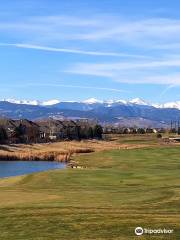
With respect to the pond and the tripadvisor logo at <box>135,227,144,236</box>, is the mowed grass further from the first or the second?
the pond

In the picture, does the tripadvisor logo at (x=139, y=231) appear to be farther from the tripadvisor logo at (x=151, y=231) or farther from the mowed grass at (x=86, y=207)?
the mowed grass at (x=86, y=207)

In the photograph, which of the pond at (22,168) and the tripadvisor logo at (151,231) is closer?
the tripadvisor logo at (151,231)

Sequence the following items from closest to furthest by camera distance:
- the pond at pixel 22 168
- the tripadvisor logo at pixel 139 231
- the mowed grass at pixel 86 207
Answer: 1. the tripadvisor logo at pixel 139 231
2. the mowed grass at pixel 86 207
3. the pond at pixel 22 168

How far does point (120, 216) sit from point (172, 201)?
6488 mm

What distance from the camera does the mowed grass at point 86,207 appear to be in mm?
26781

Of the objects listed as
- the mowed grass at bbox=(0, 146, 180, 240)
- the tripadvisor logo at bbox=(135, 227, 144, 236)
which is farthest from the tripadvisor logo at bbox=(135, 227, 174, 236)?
the mowed grass at bbox=(0, 146, 180, 240)

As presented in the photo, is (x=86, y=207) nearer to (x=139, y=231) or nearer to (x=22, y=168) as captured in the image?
(x=139, y=231)

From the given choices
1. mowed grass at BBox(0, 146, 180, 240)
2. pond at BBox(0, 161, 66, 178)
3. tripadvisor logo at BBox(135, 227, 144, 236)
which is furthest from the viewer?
pond at BBox(0, 161, 66, 178)

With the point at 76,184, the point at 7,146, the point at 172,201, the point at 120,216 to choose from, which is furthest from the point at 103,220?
the point at 7,146

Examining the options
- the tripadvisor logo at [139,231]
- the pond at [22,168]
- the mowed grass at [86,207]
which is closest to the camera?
the tripadvisor logo at [139,231]

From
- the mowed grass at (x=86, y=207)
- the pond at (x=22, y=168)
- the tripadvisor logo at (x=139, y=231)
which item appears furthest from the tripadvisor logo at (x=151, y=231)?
the pond at (x=22, y=168)

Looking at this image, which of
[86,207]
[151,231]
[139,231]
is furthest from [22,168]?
[151,231]

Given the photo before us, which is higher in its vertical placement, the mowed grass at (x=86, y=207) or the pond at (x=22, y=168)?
the mowed grass at (x=86, y=207)

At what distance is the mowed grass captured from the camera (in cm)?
2678
